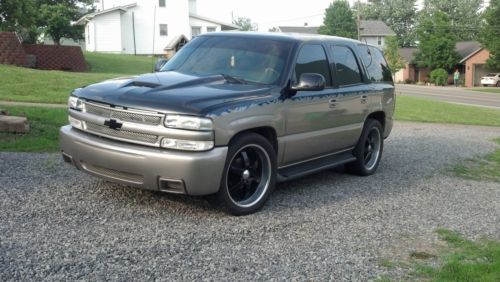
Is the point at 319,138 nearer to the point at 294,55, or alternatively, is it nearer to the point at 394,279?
the point at 294,55

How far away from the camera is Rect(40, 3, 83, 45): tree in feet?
168

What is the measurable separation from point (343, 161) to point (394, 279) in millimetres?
3298

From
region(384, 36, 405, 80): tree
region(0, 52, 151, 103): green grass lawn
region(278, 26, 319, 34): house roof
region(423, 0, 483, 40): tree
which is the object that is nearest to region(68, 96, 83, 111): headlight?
region(0, 52, 151, 103): green grass lawn

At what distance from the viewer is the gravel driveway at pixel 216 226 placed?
4250 mm

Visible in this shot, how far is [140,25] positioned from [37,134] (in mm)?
48339

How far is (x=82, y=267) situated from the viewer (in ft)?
13.4

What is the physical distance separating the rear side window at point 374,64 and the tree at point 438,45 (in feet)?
197

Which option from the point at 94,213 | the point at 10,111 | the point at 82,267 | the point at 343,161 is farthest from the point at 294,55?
the point at 10,111

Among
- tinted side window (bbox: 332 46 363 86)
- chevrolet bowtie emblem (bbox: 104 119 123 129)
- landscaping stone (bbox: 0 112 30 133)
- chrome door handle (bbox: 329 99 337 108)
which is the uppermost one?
tinted side window (bbox: 332 46 363 86)

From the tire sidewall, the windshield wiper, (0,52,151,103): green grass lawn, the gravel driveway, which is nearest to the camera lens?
the gravel driveway

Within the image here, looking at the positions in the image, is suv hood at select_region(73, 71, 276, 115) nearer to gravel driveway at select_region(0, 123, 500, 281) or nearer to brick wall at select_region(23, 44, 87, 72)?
gravel driveway at select_region(0, 123, 500, 281)

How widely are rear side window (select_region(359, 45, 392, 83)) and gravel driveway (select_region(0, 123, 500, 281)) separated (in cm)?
152

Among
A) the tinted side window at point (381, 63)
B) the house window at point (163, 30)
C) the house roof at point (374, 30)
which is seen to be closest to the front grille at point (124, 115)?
the tinted side window at point (381, 63)

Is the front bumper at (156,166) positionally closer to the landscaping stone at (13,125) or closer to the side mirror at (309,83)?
the side mirror at (309,83)
